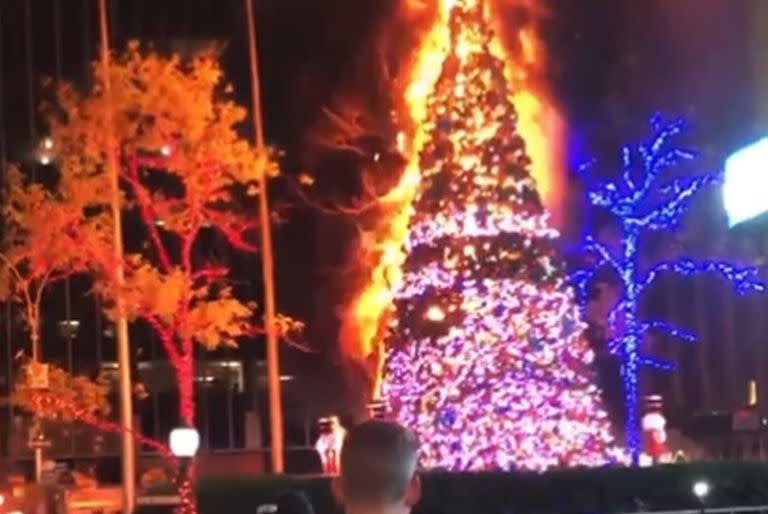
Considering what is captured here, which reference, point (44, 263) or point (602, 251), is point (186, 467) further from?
point (602, 251)

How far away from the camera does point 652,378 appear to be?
106 ft

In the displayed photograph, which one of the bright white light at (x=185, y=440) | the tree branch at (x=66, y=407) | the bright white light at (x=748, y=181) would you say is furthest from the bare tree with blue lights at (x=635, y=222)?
the bright white light at (x=185, y=440)

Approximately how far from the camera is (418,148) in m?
24.2

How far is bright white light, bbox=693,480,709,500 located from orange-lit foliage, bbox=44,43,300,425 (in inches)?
385

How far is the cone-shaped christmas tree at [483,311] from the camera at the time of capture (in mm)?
19438

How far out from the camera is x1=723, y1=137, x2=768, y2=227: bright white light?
1057 inches

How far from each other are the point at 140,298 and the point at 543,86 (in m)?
8.57

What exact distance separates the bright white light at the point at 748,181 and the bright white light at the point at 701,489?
14.8 metres

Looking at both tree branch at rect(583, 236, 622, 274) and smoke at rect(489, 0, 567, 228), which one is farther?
smoke at rect(489, 0, 567, 228)

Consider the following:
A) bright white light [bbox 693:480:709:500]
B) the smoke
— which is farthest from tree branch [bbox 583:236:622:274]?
bright white light [bbox 693:480:709:500]

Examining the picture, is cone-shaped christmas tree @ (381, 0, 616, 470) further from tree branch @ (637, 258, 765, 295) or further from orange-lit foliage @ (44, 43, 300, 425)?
tree branch @ (637, 258, 765, 295)

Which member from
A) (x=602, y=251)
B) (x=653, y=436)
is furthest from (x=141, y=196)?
(x=653, y=436)

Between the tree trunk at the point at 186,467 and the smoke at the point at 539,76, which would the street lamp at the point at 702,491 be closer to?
the tree trunk at the point at 186,467

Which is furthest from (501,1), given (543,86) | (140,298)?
(140,298)
